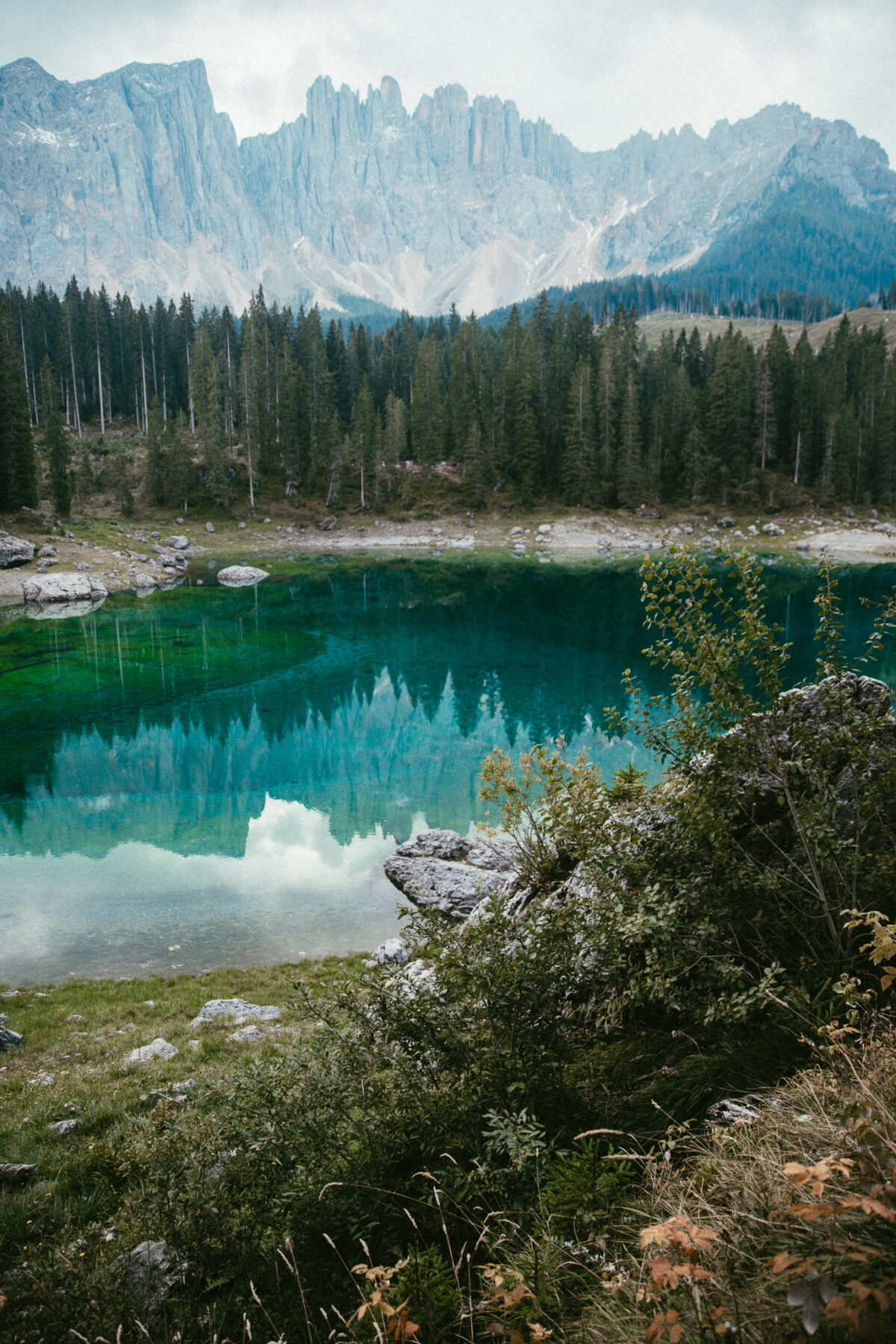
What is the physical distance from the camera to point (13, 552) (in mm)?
51688

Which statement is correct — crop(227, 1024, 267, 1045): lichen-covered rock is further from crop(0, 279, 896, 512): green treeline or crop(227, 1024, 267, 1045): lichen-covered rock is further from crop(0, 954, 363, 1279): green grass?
crop(0, 279, 896, 512): green treeline

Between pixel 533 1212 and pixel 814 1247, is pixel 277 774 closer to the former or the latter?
pixel 533 1212

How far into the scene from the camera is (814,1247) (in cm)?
231

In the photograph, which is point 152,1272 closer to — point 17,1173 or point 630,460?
point 17,1173

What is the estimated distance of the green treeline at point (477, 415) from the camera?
8406 centimetres

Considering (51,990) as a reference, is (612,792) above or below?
above

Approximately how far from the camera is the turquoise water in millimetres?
14203

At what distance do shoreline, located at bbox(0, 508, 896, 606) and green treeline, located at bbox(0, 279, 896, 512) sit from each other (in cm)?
415

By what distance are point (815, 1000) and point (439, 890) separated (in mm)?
10260

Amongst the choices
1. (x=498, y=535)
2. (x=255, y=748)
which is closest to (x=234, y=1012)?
(x=255, y=748)

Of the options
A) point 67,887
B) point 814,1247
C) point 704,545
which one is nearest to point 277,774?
point 67,887

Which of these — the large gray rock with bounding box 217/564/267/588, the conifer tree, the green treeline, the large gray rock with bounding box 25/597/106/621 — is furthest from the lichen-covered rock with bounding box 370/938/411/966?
the conifer tree

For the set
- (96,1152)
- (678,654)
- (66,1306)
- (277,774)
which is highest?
(678,654)

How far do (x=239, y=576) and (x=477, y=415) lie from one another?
47.5 metres
